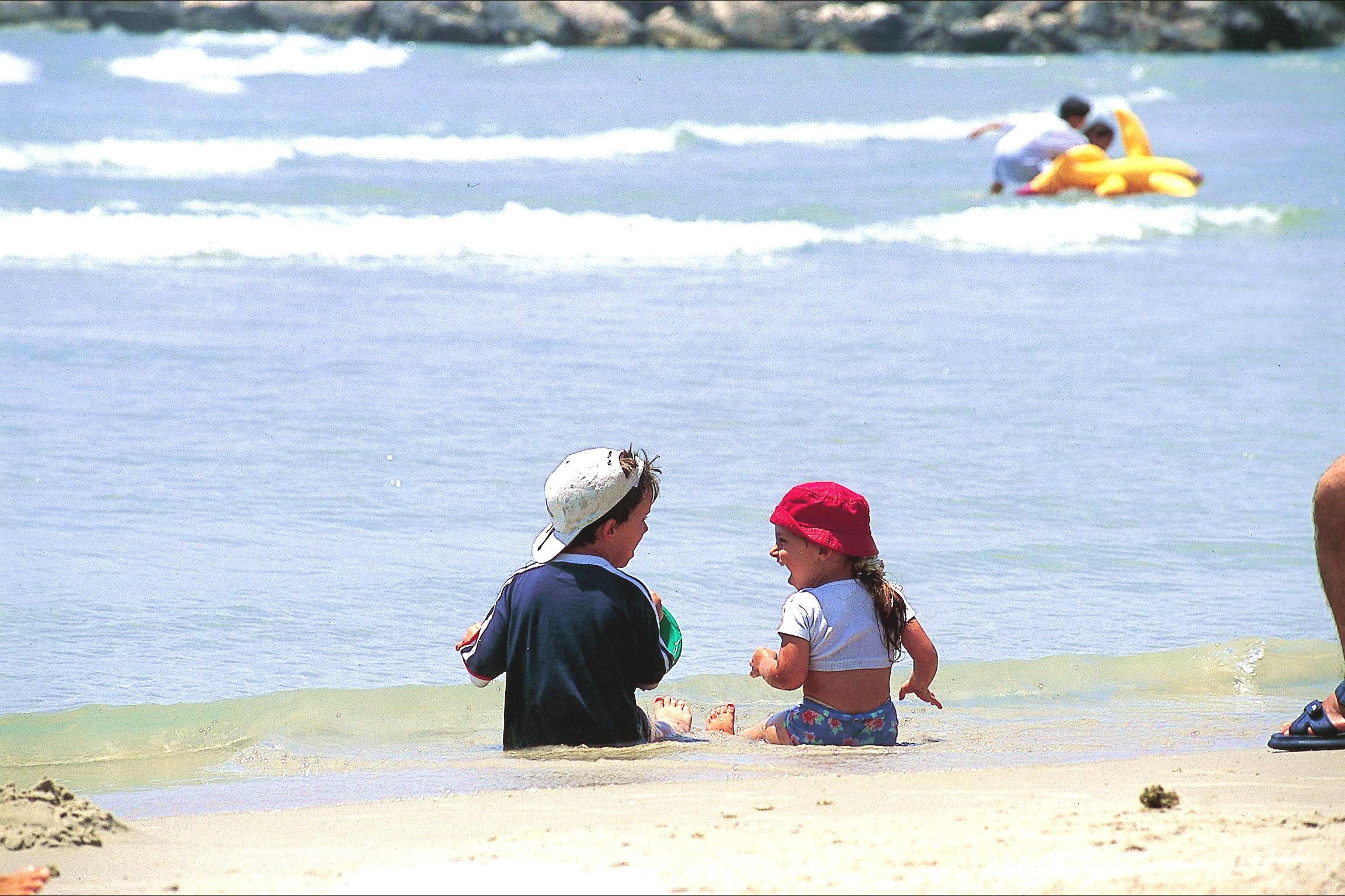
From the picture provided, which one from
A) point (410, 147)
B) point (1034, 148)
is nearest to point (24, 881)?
point (1034, 148)

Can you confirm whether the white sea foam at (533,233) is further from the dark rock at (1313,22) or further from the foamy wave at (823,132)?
the dark rock at (1313,22)

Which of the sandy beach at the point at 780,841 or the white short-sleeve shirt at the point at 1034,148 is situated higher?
the white short-sleeve shirt at the point at 1034,148

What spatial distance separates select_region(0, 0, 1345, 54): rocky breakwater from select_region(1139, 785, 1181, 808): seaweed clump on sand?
1657 inches

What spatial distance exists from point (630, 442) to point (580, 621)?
3.28 meters

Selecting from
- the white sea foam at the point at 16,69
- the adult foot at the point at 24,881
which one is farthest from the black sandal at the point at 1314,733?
the white sea foam at the point at 16,69

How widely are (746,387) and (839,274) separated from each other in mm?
4191

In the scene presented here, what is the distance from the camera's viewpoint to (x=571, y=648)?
4082 millimetres

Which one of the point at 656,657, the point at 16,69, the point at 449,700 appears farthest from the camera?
the point at 16,69

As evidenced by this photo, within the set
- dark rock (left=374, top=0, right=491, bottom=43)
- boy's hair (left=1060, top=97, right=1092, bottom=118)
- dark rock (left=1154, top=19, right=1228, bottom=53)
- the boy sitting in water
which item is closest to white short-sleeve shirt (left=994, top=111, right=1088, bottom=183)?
boy's hair (left=1060, top=97, right=1092, bottom=118)

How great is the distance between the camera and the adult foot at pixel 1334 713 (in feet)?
13.2

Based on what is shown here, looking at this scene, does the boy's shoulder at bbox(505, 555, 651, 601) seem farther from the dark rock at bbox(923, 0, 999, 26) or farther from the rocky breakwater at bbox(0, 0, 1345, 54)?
the dark rock at bbox(923, 0, 999, 26)

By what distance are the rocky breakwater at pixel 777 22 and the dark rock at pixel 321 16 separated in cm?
3

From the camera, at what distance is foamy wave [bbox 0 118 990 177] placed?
62.3 ft

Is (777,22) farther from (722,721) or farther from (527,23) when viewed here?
(722,721)
